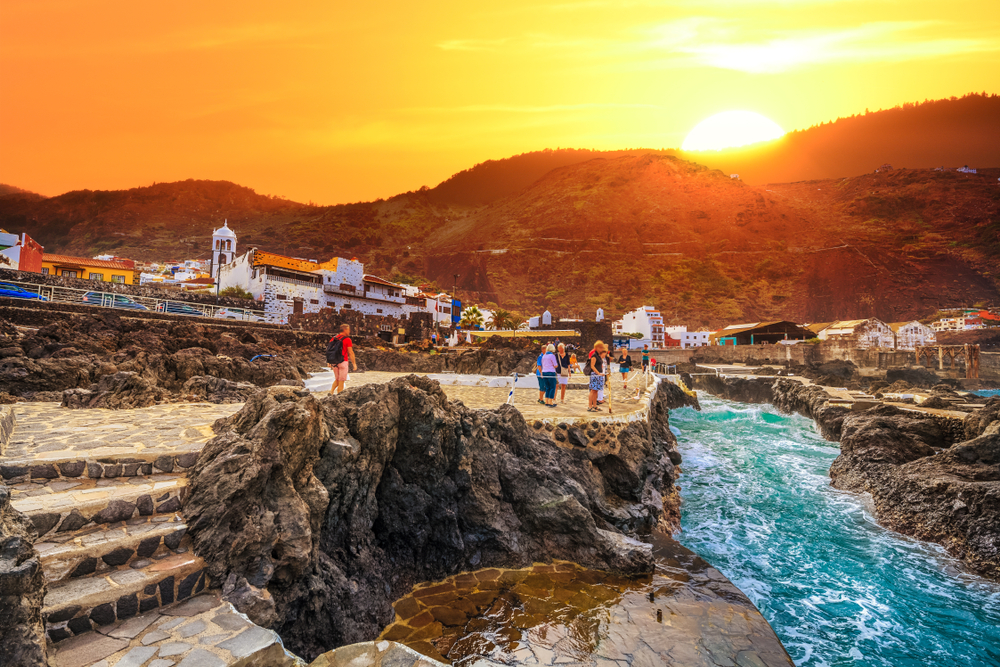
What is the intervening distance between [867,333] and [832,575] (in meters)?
56.9

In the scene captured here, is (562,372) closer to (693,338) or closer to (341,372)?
(341,372)

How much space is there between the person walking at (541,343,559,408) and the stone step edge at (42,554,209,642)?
325 inches

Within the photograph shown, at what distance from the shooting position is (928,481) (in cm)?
923

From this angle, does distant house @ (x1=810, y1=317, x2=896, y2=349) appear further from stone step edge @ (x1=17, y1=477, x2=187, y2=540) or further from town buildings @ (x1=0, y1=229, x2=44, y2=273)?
town buildings @ (x1=0, y1=229, x2=44, y2=273)

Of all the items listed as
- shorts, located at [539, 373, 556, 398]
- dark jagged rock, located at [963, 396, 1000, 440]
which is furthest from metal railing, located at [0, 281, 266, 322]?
dark jagged rock, located at [963, 396, 1000, 440]

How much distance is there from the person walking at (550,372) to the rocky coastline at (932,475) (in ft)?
24.4

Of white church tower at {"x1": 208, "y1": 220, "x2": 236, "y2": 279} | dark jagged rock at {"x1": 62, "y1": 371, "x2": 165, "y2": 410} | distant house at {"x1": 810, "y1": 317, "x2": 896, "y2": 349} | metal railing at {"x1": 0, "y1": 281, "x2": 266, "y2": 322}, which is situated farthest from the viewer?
white church tower at {"x1": 208, "y1": 220, "x2": 236, "y2": 279}

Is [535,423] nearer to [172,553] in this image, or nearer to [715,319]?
[172,553]

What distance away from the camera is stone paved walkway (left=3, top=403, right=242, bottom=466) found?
446cm

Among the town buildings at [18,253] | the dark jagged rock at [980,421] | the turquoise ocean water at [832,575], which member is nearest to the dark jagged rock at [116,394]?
the turquoise ocean water at [832,575]

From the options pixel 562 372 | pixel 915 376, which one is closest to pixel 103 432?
pixel 562 372

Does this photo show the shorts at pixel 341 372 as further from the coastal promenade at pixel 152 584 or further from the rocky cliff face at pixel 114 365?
the rocky cliff face at pixel 114 365

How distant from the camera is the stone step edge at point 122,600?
109 inches

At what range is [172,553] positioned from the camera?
3.53m
